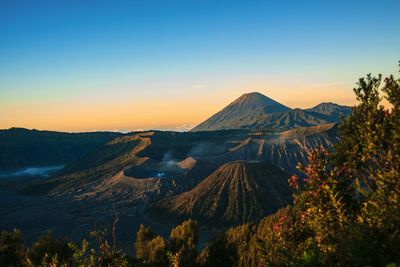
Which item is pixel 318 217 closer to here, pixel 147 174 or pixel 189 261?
pixel 189 261

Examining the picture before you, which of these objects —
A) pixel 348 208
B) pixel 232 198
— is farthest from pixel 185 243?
pixel 232 198

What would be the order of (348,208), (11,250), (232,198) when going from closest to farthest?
(348,208) → (11,250) → (232,198)

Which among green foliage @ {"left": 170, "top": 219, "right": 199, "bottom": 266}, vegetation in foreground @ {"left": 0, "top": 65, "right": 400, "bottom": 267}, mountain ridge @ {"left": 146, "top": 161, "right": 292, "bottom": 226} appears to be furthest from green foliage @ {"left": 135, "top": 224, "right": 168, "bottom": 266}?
mountain ridge @ {"left": 146, "top": 161, "right": 292, "bottom": 226}

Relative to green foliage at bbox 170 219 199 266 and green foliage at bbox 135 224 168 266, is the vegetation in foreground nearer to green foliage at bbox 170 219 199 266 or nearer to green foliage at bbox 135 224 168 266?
green foliage at bbox 135 224 168 266

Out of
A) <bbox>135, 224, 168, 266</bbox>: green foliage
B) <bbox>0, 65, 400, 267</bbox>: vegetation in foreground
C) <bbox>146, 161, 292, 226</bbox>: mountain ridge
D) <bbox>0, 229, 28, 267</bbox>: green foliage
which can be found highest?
<bbox>0, 65, 400, 267</bbox>: vegetation in foreground

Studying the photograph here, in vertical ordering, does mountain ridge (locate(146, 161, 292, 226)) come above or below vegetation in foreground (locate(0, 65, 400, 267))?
below

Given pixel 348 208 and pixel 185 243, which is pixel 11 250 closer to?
pixel 185 243

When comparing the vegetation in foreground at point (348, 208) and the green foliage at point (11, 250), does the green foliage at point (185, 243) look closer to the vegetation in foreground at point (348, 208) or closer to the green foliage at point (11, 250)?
the green foliage at point (11, 250)

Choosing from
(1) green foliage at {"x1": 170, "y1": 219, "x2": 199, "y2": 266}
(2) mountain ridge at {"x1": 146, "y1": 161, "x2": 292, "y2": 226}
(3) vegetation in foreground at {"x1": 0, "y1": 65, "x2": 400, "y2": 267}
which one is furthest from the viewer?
(2) mountain ridge at {"x1": 146, "y1": 161, "x2": 292, "y2": 226}

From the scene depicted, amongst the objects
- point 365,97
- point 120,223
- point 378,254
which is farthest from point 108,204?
point 378,254

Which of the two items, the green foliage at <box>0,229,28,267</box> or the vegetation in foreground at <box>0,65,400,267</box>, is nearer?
the vegetation in foreground at <box>0,65,400,267</box>

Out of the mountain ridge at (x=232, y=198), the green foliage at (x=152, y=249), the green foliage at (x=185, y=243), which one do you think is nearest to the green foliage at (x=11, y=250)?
the green foliage at (x=152, y=249)
